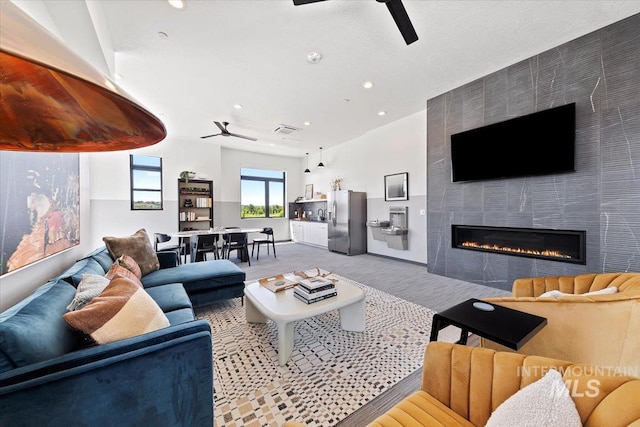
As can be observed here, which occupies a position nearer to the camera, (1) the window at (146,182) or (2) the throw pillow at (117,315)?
(2) the throw pillow at (117,315)

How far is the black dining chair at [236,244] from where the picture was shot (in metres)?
5.08

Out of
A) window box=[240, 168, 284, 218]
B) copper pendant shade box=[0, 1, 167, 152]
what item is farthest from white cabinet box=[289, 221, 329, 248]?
copper pendant shade box=[0, 1, 167, 152]

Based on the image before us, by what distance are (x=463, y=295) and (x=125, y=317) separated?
145 inches

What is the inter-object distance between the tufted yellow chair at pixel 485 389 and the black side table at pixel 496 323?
1.08ft

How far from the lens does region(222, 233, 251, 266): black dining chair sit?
5.08 metres

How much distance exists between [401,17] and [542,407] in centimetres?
275

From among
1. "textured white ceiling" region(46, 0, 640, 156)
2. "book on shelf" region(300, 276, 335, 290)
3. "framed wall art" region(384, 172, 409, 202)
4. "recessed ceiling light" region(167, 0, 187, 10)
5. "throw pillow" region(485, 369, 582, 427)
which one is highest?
"textured white ceiling" region(46, 0, 640, 156)

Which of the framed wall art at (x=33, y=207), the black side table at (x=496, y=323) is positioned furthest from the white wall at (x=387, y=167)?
the framed wall art at (x=33, y=207)

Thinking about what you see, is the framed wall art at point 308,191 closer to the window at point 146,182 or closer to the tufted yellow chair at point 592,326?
the window at point 146,182

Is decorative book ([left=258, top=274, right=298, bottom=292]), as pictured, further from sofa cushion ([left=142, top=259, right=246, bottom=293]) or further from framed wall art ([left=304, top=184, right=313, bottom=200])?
framed wall art ([left=304, top=184, right=313, bottom=200])

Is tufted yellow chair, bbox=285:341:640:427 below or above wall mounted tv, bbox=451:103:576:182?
below

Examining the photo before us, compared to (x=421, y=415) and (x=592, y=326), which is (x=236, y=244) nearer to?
(x=421, y=415)

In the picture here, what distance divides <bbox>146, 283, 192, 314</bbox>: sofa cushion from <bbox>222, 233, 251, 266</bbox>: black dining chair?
8.68 feet

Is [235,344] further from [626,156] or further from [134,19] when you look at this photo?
[626,156]
